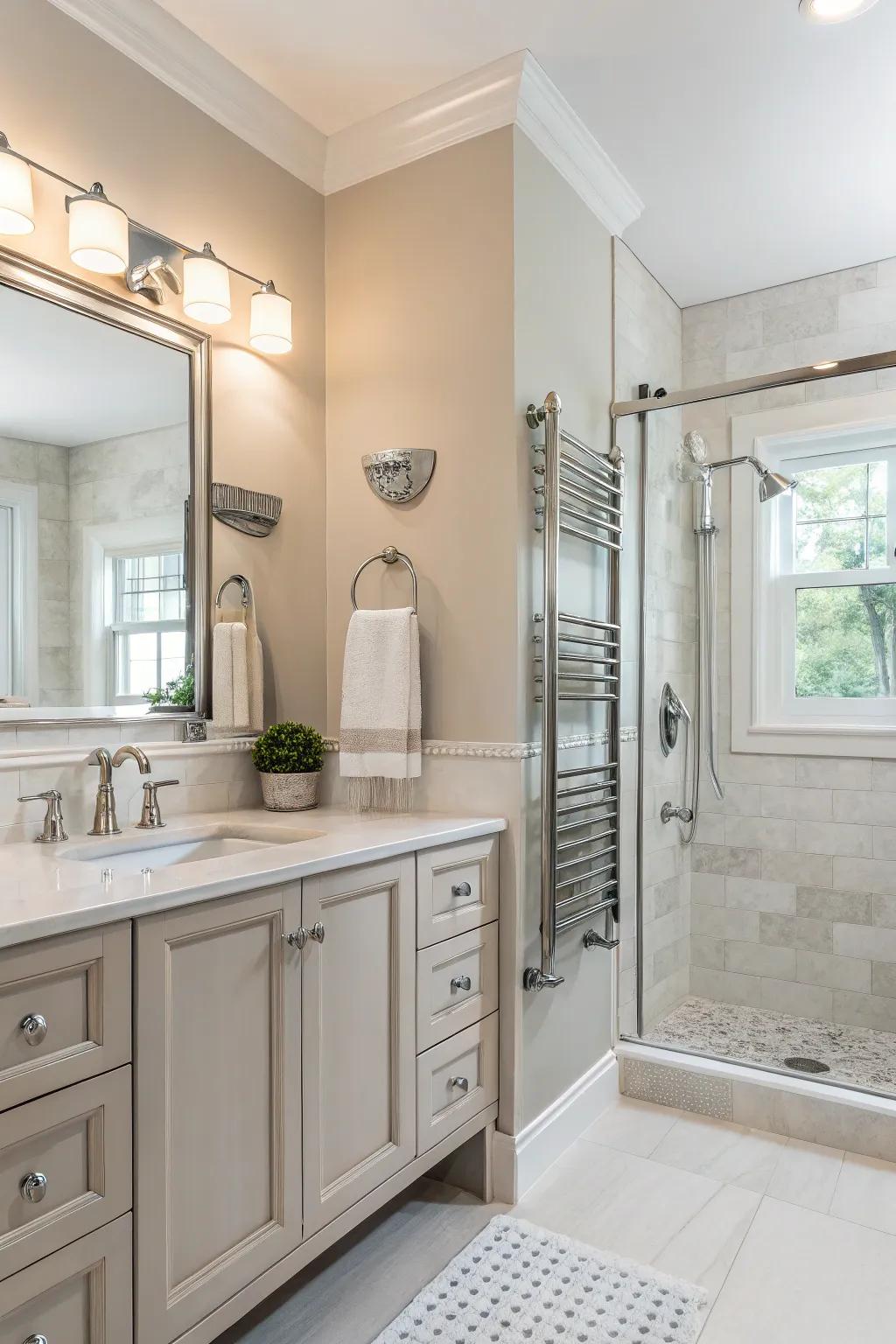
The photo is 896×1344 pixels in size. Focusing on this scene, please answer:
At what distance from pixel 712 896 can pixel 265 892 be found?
87.6 inches

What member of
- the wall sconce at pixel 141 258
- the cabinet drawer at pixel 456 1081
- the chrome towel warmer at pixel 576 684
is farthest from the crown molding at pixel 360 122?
the cabinet drawer at pixel 456 1081

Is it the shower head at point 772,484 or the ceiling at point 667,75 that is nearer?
the ceiling at point 667,75

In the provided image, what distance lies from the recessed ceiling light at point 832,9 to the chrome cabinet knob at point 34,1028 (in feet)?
7.73

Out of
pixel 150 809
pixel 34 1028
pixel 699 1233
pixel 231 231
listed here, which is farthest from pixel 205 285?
pixel 699 1233

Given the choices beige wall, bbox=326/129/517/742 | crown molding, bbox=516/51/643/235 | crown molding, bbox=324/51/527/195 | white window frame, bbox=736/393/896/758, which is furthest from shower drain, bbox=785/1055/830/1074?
crown molding, bbox=324/51/527/195

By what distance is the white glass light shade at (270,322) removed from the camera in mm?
2150

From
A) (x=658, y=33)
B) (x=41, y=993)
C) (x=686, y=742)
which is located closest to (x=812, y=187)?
(x=658, y=33)

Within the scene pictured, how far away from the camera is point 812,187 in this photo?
8.48 feet

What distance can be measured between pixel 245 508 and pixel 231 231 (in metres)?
0.68

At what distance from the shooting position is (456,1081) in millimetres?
1929

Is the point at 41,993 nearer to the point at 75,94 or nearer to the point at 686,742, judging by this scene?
the point at 75,94

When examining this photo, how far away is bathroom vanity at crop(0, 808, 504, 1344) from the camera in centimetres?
112

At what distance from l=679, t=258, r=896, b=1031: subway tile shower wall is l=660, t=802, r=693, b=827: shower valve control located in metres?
0.10

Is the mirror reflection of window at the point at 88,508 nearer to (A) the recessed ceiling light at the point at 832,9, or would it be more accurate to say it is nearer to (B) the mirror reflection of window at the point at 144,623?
(B) the mirror reflection of window at the point at 144,623
